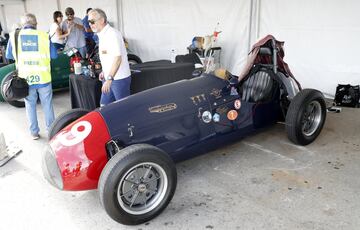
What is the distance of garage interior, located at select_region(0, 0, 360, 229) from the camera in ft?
8.15

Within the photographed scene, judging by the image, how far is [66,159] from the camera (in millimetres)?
2455

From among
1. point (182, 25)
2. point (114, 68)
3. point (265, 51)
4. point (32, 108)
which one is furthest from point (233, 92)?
point (182, 25)

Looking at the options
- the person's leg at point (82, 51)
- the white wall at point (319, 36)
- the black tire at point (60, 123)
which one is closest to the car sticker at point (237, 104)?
the black tire at point (60, 123)

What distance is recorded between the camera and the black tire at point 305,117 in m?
3.42

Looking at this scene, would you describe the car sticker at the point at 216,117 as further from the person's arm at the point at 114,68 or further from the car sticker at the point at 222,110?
the person's arm at the point at 114,68

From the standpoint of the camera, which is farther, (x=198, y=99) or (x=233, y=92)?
(x=233, y=92)

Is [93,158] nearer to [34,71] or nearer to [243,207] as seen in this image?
[243,207]

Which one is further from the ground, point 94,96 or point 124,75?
point 124,75

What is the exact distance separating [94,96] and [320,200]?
10.2 ft

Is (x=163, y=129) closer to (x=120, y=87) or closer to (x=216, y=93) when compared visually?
(x=216, y=93)

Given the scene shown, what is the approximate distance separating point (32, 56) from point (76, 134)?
1786mm

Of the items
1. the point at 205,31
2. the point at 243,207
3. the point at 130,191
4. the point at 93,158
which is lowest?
the point at 243,207

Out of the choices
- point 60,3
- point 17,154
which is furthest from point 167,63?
point 60,3

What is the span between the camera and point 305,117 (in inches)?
143
